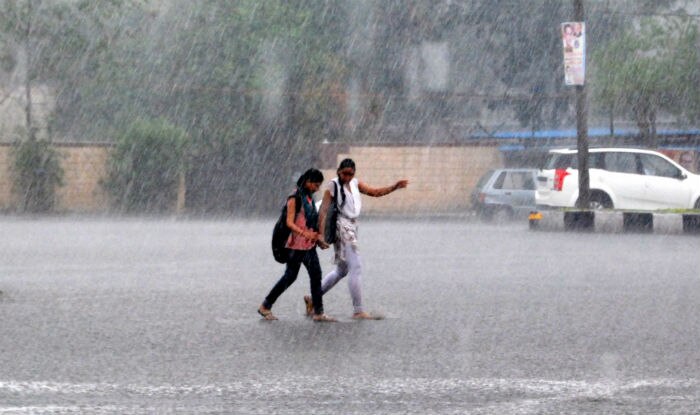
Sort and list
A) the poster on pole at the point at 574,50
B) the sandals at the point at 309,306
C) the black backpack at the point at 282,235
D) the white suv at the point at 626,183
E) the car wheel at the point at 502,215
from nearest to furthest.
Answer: the black backpack at the point at 282,235 < the sandals at the point at 309,306 < the white suv at the point at 626,183 < the poster on pole at the point at 574,50 < the car wheel at the point at 502,215

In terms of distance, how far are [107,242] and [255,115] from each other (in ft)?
69.7

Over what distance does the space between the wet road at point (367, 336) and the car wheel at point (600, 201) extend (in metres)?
7.55

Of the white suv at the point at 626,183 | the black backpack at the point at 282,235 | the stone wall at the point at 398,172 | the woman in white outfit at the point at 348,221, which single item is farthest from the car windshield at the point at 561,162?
the black backpack at the point at 282,235

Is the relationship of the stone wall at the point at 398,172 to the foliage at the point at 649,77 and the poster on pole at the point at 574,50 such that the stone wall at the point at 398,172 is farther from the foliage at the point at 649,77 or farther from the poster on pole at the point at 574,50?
the poster on pole at the point at 574,50

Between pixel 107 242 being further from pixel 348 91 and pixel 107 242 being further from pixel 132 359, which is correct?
pixel 348 91

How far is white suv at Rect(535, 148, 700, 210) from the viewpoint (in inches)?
1052

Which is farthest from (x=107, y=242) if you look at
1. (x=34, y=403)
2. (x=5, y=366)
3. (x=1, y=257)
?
(x=34, y=403)

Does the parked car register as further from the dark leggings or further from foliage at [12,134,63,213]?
the dark leggings

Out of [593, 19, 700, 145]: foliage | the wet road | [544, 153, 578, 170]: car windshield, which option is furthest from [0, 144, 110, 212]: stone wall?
the wet road

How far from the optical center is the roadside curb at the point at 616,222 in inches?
967

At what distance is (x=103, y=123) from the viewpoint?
4875 centimetres

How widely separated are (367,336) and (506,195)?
928 inches

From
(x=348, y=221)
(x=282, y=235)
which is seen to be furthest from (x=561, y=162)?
(x=282, y=235)

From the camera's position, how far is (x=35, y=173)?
1582 inches
